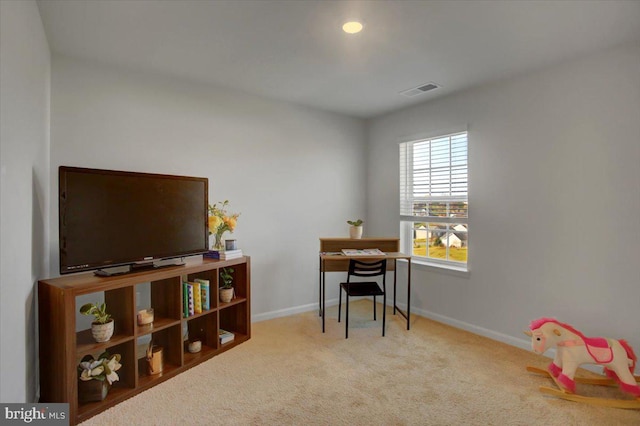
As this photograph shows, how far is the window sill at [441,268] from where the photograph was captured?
11.3ft

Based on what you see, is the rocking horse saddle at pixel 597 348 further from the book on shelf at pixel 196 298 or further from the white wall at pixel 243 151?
the book on shelf at pixel 196 298

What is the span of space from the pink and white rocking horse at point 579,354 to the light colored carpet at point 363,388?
14cm

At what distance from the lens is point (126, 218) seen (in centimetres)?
235

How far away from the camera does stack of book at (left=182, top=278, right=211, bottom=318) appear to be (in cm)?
263

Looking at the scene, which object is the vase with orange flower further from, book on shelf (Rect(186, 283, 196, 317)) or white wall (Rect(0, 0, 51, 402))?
white wall (Rect(0, 0, 51, 402))

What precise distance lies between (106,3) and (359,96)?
2.36 m

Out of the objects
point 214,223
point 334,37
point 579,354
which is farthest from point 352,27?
point 579,354

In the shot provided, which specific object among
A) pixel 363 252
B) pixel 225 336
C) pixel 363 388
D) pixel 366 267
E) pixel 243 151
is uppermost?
pixel 243 151

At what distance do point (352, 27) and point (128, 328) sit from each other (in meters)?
2.52

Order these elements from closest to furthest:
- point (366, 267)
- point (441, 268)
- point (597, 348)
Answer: point (597, 348) < point (366, 267) < point (441, 268)

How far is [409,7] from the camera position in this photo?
1.93 m

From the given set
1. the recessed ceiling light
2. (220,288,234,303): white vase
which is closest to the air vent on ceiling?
the recessed ceiling light

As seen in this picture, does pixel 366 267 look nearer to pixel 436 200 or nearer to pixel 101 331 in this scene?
pixel 436 200

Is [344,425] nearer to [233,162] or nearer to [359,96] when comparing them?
[233,162]
